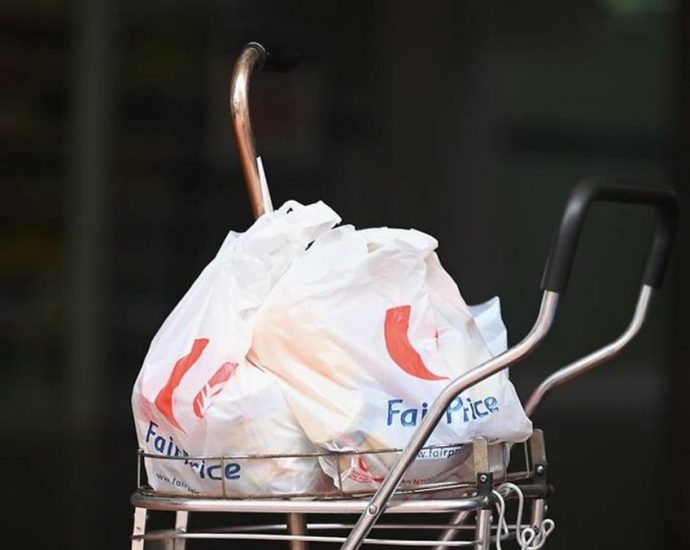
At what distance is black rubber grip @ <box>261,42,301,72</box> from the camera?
83.7 inches

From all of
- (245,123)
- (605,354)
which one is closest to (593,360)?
(605,354)

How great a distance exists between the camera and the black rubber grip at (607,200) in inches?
67.5

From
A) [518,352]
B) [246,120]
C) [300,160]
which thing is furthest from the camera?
[300,160]

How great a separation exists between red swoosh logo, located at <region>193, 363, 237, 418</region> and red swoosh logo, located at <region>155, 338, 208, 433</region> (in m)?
0.03

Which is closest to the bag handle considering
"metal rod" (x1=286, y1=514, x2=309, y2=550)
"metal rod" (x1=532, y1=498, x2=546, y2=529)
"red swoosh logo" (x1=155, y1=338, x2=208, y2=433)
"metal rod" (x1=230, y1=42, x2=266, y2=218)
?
"metal rod" (x1=230, y1=42, x2=266, y2=218)

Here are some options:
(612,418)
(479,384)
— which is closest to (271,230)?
(479,384)

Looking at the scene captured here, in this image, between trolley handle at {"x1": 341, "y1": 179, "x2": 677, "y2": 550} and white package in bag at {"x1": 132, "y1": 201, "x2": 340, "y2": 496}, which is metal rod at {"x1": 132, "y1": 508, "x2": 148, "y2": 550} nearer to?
white package in bag at {"x1": 132, "y1": 201, "x2": 340, "y2": 496}

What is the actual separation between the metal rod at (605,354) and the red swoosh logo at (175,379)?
43 centimetres

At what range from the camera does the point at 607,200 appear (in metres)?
1.78

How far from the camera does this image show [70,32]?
8.84m

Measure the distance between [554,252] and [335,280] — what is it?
0.26m

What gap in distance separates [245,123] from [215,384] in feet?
1.33

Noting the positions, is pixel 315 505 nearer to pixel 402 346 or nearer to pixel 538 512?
pixel 402 346

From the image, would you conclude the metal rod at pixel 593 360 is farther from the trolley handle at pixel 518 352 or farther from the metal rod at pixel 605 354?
the trolley handle at pixel 518 352
